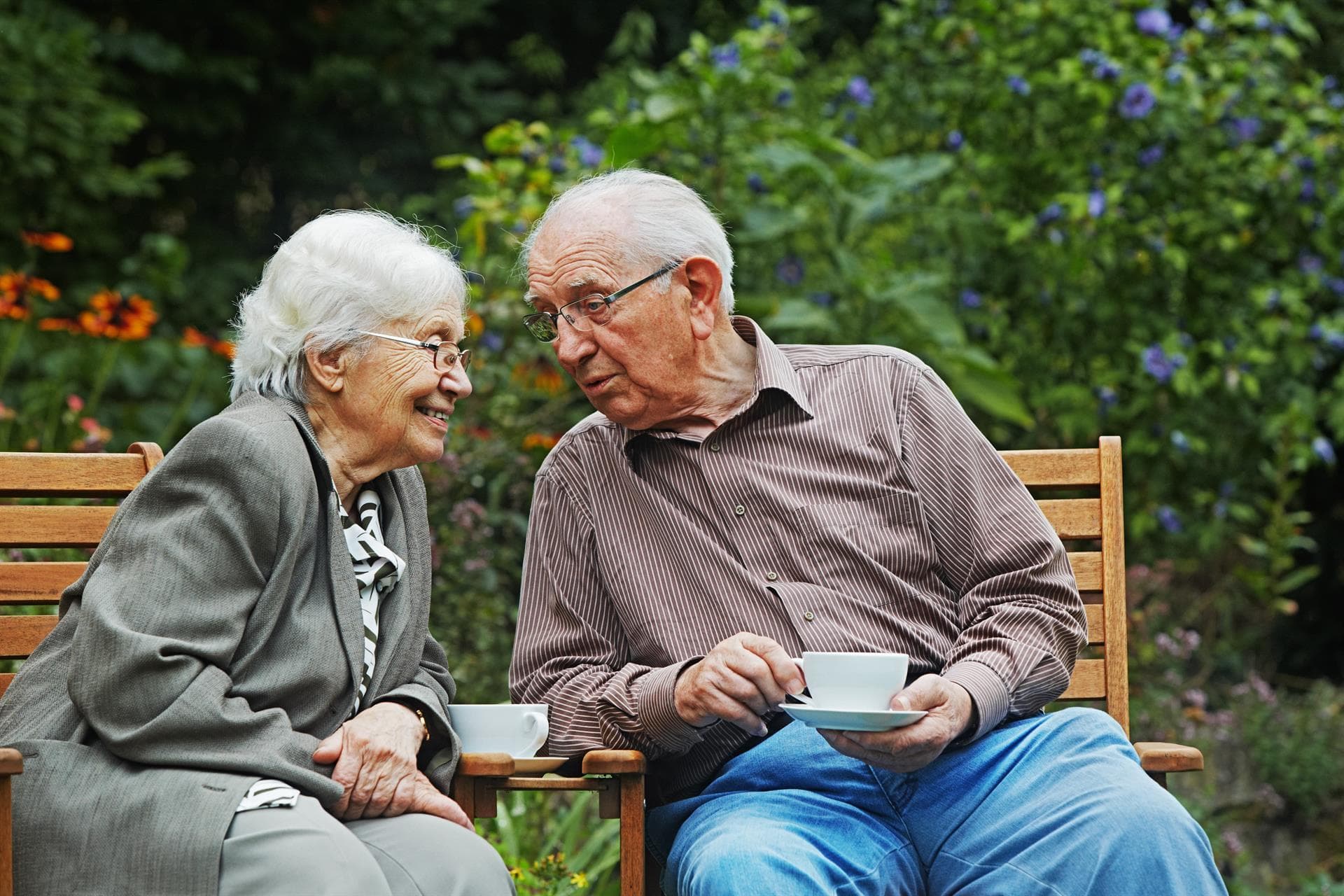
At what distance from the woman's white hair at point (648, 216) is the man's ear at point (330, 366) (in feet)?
1.70

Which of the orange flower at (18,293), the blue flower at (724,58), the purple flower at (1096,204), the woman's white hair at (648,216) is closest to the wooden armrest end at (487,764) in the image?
the woman's white hair at (648,216)

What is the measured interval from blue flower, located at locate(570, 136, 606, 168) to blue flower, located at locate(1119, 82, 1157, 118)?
175 centimetres

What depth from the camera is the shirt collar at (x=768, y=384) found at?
280cm

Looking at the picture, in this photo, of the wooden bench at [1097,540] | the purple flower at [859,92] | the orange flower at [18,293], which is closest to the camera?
the wooden bench at [1097,540]

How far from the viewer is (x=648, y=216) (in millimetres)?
2812

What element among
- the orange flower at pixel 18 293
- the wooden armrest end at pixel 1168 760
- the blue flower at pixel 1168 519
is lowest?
the blue flower at pixel 1168 519

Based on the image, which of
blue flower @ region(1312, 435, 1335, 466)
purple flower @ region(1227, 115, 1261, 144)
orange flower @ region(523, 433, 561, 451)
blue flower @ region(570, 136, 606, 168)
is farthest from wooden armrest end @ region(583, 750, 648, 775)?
purple flower @ region(1227, 115, 1261, 144)

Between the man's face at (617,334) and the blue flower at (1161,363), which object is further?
the blue flower at (1161,363)

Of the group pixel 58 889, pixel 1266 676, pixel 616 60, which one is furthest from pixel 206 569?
pixel 616 60

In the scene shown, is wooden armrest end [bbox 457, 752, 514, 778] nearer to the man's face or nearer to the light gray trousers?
the light gray trousers

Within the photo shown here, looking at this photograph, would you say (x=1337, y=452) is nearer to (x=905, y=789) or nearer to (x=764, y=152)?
(x=764, y=152)

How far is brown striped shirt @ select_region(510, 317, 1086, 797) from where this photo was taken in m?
2.61

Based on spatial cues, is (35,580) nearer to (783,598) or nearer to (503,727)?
(503,727)

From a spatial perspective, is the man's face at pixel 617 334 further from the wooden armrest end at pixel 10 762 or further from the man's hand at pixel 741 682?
the wooden armrest end at pixel 10 762
